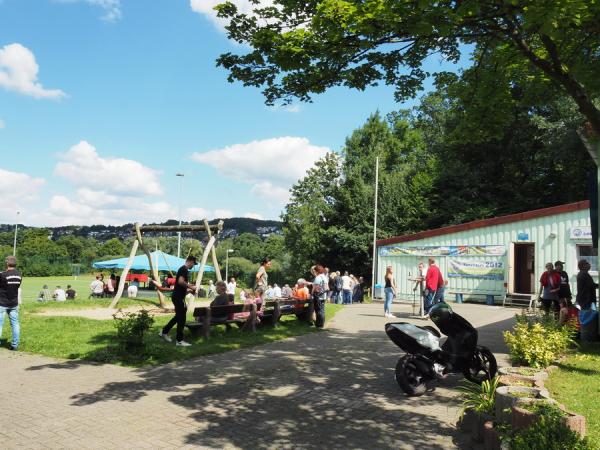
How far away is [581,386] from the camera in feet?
20.7

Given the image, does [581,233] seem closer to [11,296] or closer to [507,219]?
[507,219]

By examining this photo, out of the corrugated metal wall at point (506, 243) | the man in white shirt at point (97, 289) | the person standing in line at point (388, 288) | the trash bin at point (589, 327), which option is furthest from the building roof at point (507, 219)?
the man in white shirt at point (97, 289)

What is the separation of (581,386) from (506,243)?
16.4 m

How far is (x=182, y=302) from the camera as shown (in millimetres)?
9703

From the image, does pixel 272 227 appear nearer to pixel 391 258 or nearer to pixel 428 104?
pixel 428 104

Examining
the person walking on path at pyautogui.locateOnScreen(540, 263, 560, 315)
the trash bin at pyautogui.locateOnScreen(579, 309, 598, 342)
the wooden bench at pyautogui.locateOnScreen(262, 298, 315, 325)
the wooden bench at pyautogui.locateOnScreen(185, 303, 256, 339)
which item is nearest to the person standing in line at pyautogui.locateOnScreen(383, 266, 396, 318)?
the wooden bench at pyautogui.locateOnScreen(262, 298, 315, 325)

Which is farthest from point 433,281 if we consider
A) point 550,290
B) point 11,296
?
point 11,296

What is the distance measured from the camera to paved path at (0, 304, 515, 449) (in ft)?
16.4

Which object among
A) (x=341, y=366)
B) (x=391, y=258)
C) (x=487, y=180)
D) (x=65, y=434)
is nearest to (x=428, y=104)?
(x=487, y=180)

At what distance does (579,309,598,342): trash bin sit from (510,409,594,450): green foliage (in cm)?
710

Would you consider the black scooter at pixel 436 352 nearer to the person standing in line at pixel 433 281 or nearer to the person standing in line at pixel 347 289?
the person standing in line at pixel 433 281

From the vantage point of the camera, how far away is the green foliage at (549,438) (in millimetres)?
A: 3477

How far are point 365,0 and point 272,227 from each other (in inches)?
7394

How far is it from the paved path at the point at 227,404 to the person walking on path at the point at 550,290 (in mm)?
3312
